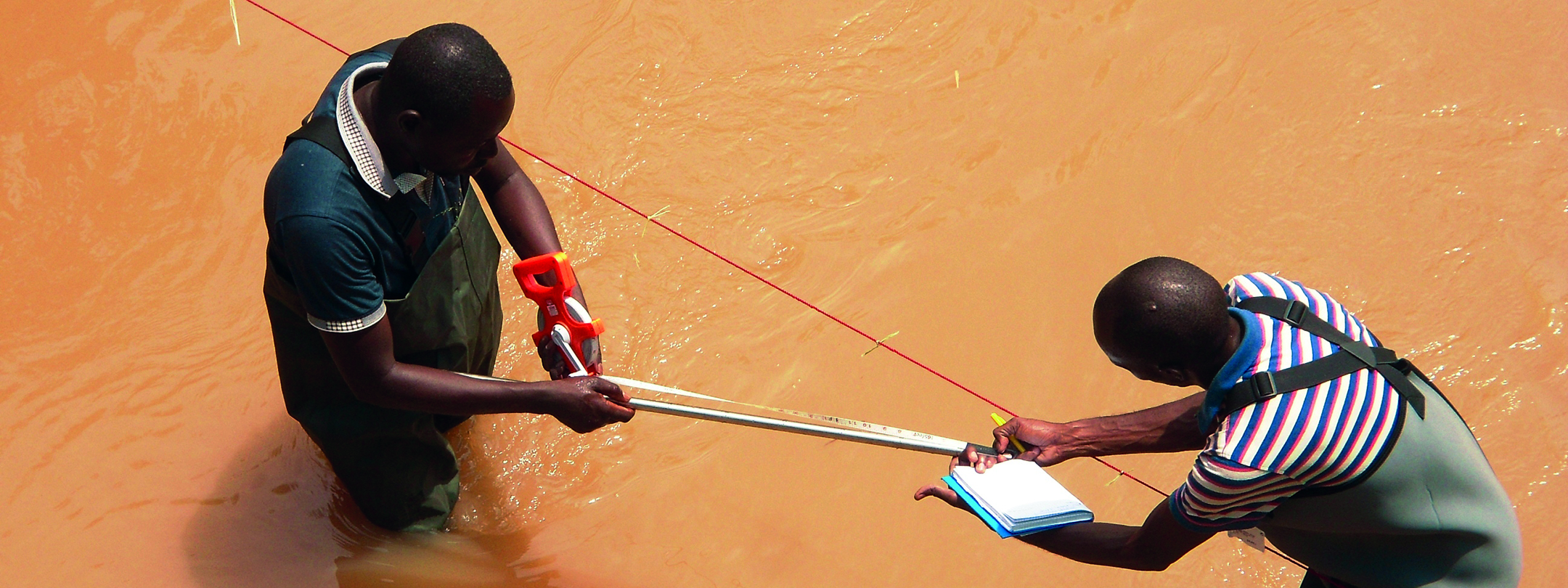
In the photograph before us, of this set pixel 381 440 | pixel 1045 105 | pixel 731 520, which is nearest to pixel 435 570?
pixel 381 440

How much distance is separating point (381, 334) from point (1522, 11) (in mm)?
4169

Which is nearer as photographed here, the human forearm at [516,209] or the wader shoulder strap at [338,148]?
the wader shoulder strap at [338,148]

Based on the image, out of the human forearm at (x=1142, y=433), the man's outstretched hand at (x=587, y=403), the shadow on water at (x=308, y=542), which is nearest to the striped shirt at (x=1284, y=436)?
the human forearm at (x=1142, y=433)

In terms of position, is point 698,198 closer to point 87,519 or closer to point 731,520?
point 731,520

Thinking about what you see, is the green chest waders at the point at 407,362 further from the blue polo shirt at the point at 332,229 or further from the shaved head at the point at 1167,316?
the shaved head at the point at 1167,316

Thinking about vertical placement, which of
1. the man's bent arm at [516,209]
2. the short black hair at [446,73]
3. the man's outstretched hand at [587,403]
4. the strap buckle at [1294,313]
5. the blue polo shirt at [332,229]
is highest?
the short black hair at [446,73]

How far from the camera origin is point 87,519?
2840 millimetres

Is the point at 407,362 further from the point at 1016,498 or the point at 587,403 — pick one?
the point at 1016,498

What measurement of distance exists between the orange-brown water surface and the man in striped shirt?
89cm

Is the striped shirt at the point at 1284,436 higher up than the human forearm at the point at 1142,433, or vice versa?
the striped shirt at the point at 1284,436

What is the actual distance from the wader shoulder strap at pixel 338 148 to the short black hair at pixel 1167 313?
54.6 inches

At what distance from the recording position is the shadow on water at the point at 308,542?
2.78 metres

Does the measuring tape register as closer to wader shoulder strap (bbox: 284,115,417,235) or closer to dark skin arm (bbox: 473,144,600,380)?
dark skin arm (bbox: 473,144,600,380)

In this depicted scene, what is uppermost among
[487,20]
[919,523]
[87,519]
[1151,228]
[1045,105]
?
[487,20]
